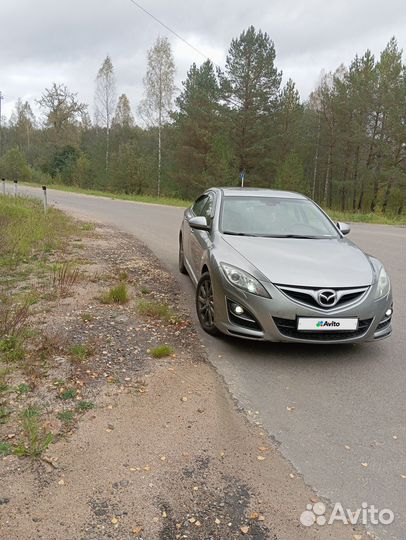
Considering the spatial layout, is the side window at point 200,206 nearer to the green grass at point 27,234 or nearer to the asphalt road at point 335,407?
the asphalt road at point 335,407

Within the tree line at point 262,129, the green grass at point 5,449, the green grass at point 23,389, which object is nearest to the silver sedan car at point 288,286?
the green grass at point 23,389

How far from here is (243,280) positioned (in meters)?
3.85

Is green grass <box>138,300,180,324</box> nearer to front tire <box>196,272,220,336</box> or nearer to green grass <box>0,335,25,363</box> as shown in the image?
front tire <box>196,272,220,336</box>

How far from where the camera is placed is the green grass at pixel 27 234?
7742mm

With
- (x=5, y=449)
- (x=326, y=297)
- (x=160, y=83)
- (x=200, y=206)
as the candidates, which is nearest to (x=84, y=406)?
(x=5, y=449)

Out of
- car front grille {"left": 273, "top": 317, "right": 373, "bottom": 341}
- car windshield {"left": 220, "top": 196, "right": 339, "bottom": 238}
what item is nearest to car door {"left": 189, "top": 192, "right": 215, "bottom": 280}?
car windshield {"left": 220, "top": 196, "right": 339, "bottom": 238}

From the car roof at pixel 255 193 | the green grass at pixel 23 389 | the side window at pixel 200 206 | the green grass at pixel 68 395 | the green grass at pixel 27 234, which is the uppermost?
the car roof at pixel 255 193

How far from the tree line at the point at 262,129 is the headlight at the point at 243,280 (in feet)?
102

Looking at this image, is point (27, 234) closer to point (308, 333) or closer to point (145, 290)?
point (145, 290)

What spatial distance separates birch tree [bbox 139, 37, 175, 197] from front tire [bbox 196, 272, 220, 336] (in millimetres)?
35136

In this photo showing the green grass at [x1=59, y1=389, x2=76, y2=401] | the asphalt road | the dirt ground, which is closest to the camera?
the dirt ground

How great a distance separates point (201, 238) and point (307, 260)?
1531 millimetres

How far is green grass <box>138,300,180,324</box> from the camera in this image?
4812mm

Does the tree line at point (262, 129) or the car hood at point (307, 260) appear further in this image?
the tree line at point (262, 129)
